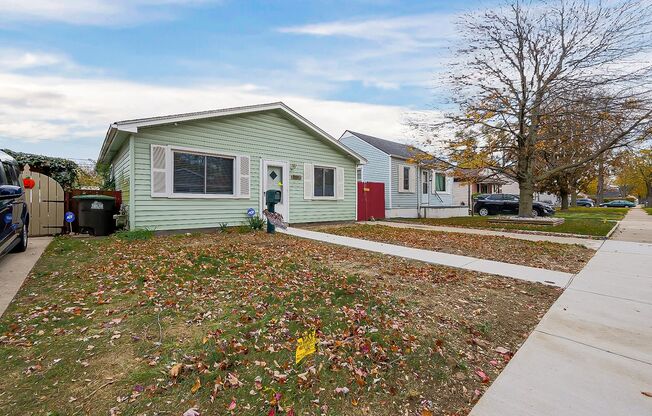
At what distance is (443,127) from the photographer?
1351 cm

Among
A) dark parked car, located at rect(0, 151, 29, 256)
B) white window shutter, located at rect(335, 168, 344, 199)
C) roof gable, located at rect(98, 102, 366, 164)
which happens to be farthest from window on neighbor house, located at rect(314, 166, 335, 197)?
dark parked car, located at rect(0, 151, 29, 256)

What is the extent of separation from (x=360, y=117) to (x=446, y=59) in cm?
594

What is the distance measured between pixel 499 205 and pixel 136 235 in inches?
801

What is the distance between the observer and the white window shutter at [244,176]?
9.82 metres

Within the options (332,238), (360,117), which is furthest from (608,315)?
(360,117)

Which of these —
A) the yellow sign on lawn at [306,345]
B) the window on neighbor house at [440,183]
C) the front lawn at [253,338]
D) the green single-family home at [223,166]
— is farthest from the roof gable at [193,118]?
the window on neighbor house at [440,183]

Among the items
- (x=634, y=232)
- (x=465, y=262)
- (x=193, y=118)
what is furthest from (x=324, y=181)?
(x=634, y=232)

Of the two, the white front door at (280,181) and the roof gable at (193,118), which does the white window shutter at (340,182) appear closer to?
the roof gable at (193,118)

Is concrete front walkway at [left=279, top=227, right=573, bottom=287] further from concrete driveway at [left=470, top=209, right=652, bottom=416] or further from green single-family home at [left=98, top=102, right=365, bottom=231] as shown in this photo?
green single-family home at [left=98, top=102, right=365, bottom=231]

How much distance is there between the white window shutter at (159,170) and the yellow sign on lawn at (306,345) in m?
7.17

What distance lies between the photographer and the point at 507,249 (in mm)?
7453

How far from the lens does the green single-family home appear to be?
8219 millimetres

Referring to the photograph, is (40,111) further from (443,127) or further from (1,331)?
(443,127)

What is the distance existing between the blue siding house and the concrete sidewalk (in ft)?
42.3
